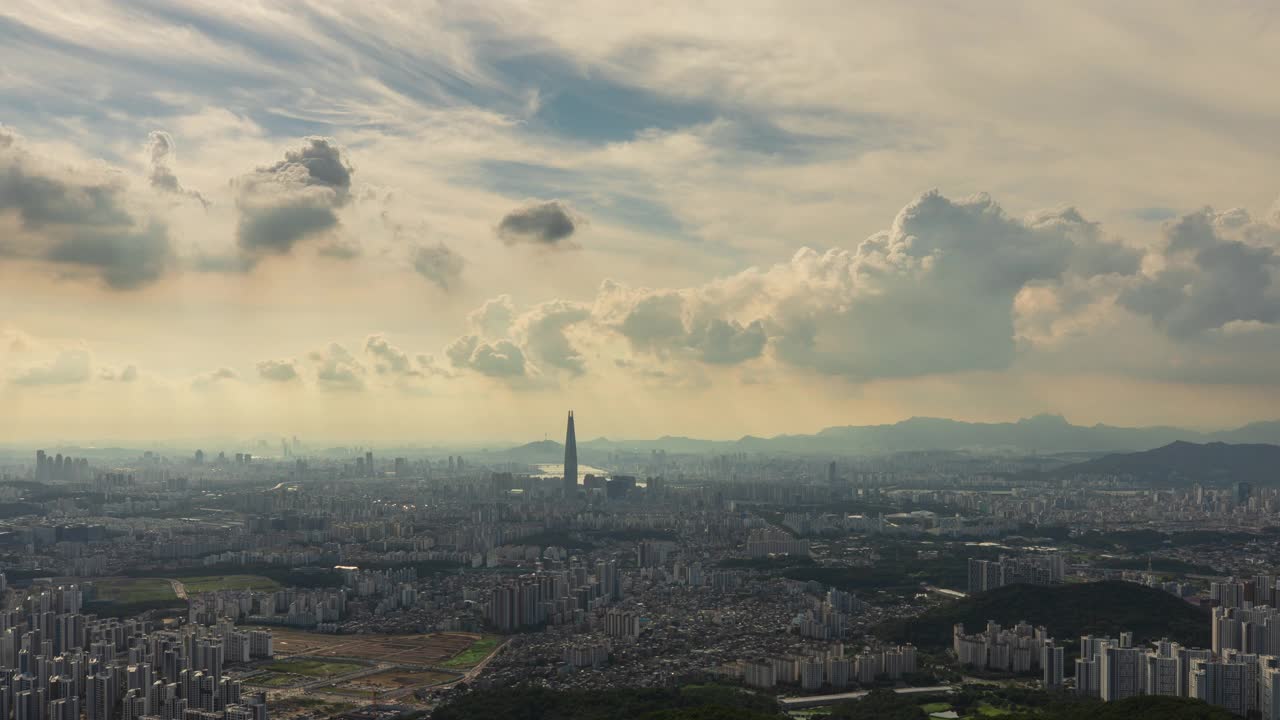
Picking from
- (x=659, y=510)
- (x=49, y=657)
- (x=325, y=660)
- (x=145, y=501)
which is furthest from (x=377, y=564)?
(x=145, y=501)

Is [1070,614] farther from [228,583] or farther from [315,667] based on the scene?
[228,583]

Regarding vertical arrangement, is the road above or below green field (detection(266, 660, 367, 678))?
above

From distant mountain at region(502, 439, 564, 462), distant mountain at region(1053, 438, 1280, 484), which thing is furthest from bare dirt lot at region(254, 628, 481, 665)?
distant mountain at region(502, 439, 564, 462)

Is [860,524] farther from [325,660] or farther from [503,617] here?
[325,660]

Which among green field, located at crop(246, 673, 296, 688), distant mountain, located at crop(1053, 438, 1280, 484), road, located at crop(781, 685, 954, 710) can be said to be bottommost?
green field, located at crop(246, 673, 296, 688)

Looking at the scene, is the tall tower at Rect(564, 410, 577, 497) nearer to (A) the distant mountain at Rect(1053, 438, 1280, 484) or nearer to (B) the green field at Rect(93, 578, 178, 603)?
(B) the green field at Rect(93, 578, 178, 603)

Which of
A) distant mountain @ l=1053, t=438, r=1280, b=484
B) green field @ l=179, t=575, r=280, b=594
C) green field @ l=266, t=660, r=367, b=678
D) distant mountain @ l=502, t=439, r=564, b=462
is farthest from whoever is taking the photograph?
distant mountain @ l=502, t=439, r=564, b=462

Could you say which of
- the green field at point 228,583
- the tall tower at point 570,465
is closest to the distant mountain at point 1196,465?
the tall tower at point 570,465

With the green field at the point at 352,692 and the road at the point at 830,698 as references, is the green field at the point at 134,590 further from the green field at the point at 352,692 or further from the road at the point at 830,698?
the road at the point at 830,698
